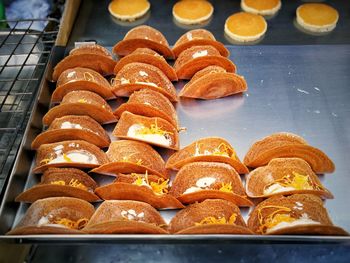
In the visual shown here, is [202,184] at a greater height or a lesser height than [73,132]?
lesser

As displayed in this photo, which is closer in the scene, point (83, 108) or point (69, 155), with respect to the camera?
point (69, 155)

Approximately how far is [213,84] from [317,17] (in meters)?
1.08

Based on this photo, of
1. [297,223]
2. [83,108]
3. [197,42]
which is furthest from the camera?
[197,42]

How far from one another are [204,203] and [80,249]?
56 centimetres

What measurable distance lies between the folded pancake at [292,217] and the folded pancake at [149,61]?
1.00m

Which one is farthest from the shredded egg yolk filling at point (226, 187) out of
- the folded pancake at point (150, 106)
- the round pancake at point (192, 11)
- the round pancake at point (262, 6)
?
the round pancake at point (262, 6)

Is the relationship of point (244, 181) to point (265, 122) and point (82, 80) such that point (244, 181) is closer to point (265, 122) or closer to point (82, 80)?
point (265, 122)

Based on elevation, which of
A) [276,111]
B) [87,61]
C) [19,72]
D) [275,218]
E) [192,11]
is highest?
[19,72]

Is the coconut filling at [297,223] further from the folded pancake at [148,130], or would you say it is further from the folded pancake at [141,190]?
the folded pancake at [148,130]

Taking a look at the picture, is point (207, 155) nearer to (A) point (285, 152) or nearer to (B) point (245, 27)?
(A) point (285, 152)

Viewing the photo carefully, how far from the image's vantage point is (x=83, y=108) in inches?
81.5

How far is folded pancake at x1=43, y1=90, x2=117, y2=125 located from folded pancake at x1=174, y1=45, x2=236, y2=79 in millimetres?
513

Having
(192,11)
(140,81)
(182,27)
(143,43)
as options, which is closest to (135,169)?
(140,81)

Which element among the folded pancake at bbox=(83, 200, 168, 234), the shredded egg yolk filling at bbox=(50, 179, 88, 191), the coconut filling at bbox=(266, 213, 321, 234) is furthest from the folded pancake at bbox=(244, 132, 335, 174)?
the shredded egg yolk filling at bbox=(50, 179, 88, 191)
